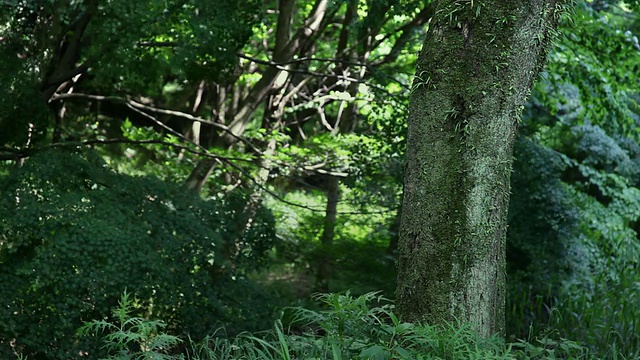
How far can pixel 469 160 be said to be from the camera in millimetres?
3170

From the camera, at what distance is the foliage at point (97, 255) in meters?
5.10

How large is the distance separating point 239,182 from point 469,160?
4742mm

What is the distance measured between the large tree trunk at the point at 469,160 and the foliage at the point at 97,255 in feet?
8.67

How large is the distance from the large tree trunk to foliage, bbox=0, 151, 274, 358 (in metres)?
2.64

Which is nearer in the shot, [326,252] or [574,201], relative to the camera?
[326,252]

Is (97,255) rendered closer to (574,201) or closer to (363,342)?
(363,342)

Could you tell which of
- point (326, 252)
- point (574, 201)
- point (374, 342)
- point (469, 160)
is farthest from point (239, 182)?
point (374, 342)

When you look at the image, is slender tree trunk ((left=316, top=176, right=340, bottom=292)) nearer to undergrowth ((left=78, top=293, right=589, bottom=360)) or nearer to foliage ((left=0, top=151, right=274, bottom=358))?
foliage ((left=0, top=151, right=274, bottom=358))

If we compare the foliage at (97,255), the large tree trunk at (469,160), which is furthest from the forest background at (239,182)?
the large tree trunk at (469,160)

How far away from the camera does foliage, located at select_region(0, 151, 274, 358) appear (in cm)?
510

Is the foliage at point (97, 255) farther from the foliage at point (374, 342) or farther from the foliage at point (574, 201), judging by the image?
the foliage at point (574, 201)

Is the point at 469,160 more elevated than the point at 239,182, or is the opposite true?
the point at 469,160

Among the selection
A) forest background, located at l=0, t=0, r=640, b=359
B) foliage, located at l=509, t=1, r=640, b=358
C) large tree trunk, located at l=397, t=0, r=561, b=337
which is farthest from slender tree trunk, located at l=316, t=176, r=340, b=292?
large tree trunk, located at l=397, t=0, r=561, b=337

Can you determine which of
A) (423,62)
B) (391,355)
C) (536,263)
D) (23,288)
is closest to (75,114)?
(23,288)
